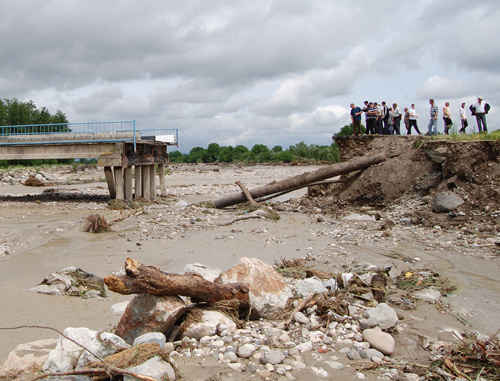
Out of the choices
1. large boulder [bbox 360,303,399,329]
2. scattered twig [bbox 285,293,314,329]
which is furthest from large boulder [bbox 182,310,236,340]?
large boulder [bbox 360,303,399,329]

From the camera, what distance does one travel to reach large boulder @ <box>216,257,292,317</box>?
5.47 meters

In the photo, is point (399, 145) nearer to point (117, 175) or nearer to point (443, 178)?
point (443, 178)

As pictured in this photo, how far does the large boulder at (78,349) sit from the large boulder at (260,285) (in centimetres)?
161

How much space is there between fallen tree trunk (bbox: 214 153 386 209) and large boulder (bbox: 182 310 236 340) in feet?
36.2

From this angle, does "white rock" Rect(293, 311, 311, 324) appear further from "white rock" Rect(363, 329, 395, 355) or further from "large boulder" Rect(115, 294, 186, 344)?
"large boulder" Rect(115, 294, 186, 344)

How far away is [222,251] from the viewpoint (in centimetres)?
995

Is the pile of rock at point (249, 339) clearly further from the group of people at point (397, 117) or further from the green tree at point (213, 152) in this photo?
the green tree at point (213, 152)

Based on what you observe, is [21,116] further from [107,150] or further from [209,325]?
[209,325]

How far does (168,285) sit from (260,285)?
131 centimetres

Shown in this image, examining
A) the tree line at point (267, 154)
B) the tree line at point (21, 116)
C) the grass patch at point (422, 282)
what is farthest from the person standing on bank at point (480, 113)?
the tree line at point (21, 116)

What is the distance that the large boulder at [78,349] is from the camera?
409 centimetres

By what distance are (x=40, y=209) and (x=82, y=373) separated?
1626 cm

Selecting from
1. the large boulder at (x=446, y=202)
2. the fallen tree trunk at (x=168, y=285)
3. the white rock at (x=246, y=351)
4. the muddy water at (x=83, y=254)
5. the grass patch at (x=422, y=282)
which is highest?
the large boulder at (x=446, y=202)

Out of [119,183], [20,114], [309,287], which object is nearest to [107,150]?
[119,183]
